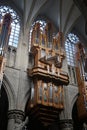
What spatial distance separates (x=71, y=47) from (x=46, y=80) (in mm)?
5821

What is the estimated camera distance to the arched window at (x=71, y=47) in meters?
16.6

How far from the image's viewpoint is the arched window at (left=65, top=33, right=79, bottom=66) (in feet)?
54.3

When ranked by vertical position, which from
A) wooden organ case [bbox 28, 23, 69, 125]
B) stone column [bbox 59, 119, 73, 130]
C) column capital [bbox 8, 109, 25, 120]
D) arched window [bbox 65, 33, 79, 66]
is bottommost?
stone column [bbox 59, 119, 73, 130]

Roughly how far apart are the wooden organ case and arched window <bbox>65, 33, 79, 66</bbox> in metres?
2.03

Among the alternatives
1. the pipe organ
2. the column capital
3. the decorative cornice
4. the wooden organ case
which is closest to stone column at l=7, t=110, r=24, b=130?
the column capital

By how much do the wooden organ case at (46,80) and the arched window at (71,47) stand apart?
6.65 feet

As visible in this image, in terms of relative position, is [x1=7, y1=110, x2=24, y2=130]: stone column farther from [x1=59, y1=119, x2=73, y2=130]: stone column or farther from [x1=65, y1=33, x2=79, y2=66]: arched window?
[x1=65, y1=33, x2=79, y2=66]: arched window

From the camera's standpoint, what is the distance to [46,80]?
1273 cm

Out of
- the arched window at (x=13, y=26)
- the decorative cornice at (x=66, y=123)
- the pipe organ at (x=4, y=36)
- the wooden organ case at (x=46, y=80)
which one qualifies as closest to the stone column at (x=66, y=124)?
the decorative cornice at (x=66, y=123)

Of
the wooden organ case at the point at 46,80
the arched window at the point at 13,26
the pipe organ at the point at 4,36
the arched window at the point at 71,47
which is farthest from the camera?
the arched window at the point at 71,47

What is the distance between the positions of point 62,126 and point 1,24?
721cm

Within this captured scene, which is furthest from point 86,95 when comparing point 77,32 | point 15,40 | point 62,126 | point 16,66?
point 77,32

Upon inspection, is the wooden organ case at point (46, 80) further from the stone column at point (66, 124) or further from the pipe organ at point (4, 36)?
the pipe organ at point (4, 36)

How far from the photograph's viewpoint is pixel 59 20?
1769 centimetres
